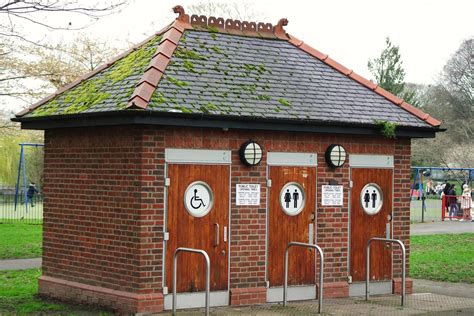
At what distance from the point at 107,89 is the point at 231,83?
187cm

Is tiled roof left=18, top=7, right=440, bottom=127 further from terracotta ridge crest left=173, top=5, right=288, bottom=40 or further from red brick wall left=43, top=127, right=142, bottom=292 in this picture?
red brick wall left=43, top=127, right=142, bottom=292

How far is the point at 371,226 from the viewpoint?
14656mm

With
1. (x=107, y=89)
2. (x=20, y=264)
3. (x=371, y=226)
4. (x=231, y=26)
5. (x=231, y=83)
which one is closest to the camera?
(x=107, y=89)

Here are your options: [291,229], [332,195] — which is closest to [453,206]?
[332,195]

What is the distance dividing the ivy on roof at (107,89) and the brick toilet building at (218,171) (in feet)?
0.14

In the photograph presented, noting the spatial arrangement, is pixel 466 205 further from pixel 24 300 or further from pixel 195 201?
pixel 24 300

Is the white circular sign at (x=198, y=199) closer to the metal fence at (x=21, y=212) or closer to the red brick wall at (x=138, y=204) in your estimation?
the red brick wall at (x=138, y=204)

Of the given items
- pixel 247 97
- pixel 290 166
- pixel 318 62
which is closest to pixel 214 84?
pixel 247 97

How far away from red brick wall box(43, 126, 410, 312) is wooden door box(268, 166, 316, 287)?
16 centimetres

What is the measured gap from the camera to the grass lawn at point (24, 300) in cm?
1268

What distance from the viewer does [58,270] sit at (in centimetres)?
1397

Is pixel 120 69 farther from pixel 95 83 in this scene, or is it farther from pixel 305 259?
pixel 305 259

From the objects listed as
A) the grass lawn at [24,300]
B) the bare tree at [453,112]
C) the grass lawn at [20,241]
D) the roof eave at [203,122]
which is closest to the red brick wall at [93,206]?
the roof eave at [203,122]

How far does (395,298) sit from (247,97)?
4.04 meters
